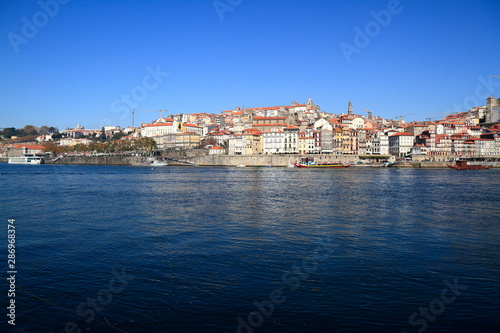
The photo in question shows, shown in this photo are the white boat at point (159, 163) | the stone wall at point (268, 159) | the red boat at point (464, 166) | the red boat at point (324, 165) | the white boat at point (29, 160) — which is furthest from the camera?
the white boat at point (29, 160)

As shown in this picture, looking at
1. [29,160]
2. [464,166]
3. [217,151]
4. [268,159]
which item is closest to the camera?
[464,166]

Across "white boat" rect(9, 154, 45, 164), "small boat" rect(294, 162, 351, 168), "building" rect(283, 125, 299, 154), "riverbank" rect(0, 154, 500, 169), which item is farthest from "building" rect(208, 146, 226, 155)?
"white boat" rect(9, 154, 45, 164)

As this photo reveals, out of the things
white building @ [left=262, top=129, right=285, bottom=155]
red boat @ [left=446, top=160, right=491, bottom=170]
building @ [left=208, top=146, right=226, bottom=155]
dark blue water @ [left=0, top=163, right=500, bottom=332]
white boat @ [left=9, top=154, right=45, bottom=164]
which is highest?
white building @ [left=262, top=129, right=285, bottom=155]

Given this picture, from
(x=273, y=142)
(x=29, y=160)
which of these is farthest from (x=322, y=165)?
(x=29, y=160)

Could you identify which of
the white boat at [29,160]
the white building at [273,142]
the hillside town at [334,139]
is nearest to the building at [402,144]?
the hillside town at [334,139]

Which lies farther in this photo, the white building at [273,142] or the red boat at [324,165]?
the white building at [273,142]

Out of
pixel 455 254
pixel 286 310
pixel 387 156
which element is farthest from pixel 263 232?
pixel 387 156

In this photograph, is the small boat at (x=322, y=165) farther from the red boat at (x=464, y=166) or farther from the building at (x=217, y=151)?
the building at (x=217, y=151)

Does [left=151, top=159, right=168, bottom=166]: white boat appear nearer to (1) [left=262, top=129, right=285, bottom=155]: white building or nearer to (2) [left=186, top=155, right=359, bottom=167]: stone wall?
(2) [left=186, top=155, right=359, bottom=167]: stone wall

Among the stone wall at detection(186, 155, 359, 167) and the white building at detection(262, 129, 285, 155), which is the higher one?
the white building at detection(262, 129, 285, 155)

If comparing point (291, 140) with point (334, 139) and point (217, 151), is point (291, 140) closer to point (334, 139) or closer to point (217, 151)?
point (334, 139)

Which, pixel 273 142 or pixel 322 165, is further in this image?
pixel 273 142

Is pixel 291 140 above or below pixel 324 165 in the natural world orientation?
above

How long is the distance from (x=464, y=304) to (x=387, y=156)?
8309 cm
